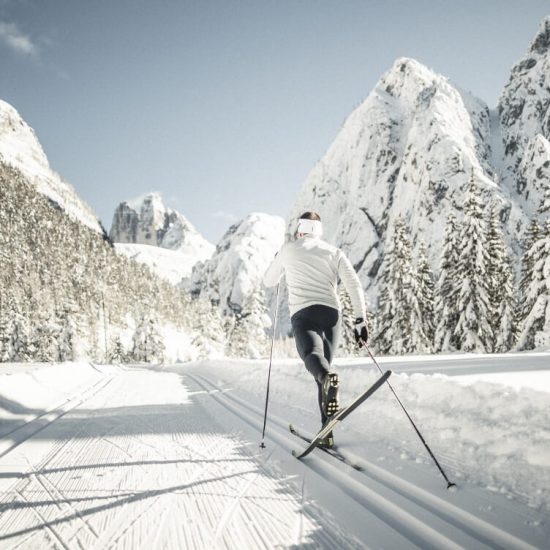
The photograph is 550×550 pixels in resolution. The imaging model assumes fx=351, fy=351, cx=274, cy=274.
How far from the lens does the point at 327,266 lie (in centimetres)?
371

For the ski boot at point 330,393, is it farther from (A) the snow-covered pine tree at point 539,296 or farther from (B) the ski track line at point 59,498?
(A) the snow-covered pine tree at point 539,296

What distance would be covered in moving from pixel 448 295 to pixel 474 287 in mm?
1874

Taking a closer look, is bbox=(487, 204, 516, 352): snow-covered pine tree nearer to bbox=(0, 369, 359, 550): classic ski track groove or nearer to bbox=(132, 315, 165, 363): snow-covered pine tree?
bbox=(0, 369, 359, 550): classic ski track groove

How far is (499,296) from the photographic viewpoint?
1058 inches

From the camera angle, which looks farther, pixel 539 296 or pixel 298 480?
pixel 539 296

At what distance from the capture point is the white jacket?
3.64 metres

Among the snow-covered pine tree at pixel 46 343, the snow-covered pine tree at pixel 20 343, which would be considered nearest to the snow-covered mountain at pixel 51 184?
the snow-covered pine tree at pixel 46 343

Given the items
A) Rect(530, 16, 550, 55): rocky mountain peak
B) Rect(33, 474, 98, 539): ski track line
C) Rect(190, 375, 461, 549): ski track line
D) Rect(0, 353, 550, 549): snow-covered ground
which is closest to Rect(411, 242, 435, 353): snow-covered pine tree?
Rect(0, 353, 550, 549): snow-covered ground

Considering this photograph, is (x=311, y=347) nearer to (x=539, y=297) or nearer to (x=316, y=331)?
(x=316, y=331)

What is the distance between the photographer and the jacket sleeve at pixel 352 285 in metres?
3.44

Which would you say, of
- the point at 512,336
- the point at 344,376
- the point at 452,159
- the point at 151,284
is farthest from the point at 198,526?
the point at 151,284

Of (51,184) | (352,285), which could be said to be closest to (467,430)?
(352,285)

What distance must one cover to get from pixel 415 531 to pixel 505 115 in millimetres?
124765

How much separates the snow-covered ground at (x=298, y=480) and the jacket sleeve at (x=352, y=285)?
1.33m
